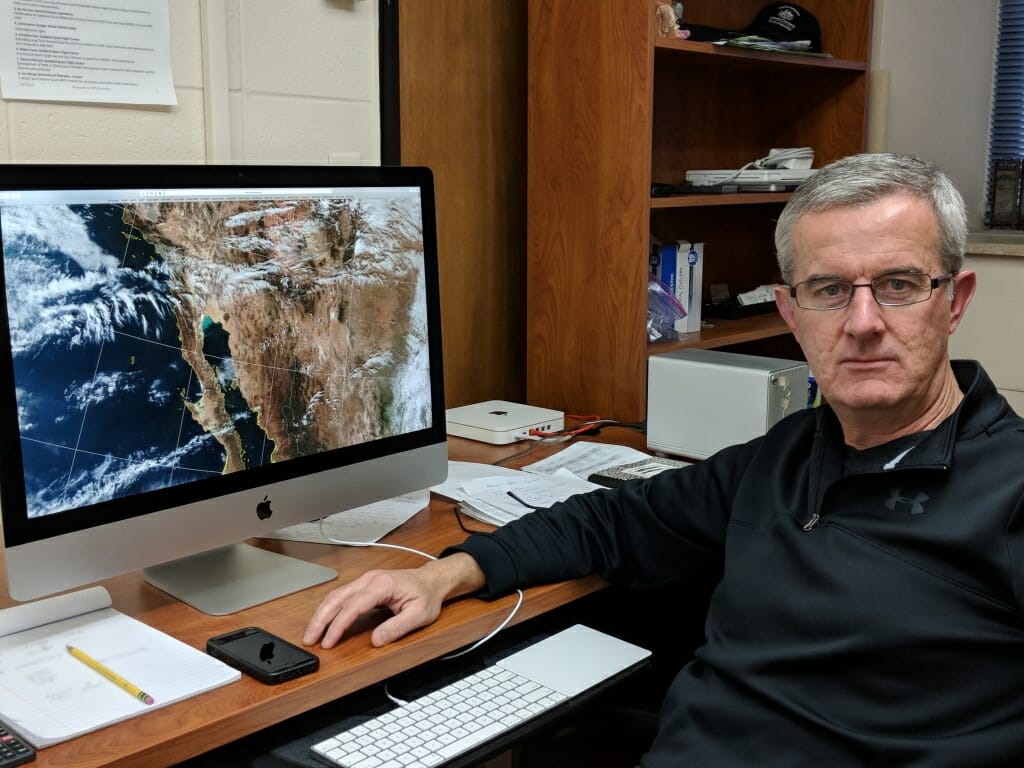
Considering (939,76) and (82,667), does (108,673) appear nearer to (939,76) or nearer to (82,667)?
(82,667)

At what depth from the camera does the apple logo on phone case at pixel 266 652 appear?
1190mm

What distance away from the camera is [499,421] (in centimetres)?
223

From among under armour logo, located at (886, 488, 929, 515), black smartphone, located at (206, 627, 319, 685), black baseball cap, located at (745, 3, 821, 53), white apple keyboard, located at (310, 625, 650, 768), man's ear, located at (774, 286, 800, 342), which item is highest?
black baseball cap, located at (745, 3, 821, 53)

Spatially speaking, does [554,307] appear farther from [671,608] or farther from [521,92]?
[671,608]

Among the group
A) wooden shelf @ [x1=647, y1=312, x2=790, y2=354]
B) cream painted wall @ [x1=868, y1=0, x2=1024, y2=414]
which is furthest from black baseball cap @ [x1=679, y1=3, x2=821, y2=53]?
wooden shelf @ [x1=647, y1=312, x2=790, y2=354]

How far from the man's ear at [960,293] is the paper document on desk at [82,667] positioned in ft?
3.03

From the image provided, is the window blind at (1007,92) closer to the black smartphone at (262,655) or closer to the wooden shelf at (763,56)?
the wooden shelf at (763,56)

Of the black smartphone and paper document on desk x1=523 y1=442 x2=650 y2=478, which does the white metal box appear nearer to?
paper document on desk x1=523 y1=442 x2=650 y2=478

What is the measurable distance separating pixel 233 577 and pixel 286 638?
20cm

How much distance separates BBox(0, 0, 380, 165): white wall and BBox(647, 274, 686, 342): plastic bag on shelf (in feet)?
2.52

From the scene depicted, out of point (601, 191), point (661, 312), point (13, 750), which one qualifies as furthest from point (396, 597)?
point (661, 312)

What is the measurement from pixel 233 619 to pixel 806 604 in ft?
2.25

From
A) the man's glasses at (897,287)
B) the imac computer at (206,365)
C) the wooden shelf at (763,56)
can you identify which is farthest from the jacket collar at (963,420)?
the wooden shelf at (763,56)

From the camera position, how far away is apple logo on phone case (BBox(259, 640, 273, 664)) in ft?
3.91
